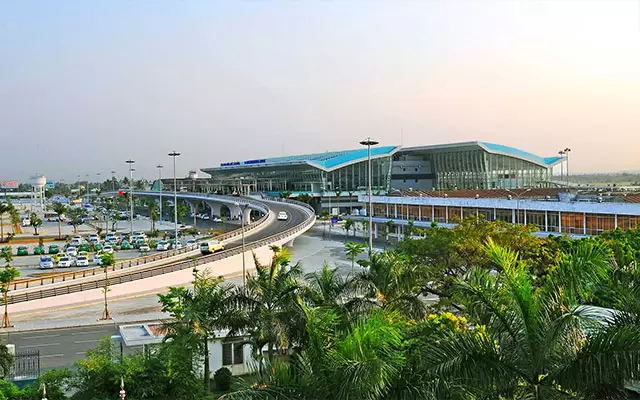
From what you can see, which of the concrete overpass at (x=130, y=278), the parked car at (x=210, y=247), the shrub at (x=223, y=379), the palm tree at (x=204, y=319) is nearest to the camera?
the palm tree at (x=204, y=319)

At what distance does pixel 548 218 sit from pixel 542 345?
4994 centimetres

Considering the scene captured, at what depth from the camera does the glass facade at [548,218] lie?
163 feet

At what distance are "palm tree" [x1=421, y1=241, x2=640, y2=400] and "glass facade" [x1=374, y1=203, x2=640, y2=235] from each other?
30661mm

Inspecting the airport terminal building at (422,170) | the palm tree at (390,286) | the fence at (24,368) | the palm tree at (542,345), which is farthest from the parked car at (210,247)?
the airport terminal building at (422,170)

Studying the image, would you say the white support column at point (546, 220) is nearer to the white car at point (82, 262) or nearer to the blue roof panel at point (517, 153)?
the white car at point (82, 262)

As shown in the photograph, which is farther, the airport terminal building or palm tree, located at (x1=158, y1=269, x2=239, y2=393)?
the airport terminal building

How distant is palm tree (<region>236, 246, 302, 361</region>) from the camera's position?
1602cm

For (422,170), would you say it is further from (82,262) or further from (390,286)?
(390,286)

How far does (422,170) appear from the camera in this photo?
139 m

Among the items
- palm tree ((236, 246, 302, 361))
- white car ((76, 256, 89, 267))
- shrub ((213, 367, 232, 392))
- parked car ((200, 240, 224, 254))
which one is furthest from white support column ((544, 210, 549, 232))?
palm tree ((236, 246, 302, 361))

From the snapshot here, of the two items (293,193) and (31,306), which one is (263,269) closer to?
(31,306)

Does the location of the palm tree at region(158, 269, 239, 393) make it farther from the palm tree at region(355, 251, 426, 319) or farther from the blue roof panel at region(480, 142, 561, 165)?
the blue roof panel at region(480, 142, 561, 165)

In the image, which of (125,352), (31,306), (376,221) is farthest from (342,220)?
(125,352)

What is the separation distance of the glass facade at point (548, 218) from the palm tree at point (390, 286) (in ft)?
75.0
